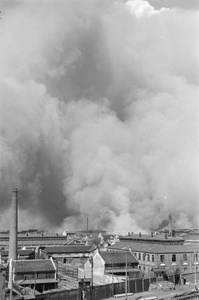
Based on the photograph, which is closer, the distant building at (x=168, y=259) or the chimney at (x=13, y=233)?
the chimney at (x=13, y=233)

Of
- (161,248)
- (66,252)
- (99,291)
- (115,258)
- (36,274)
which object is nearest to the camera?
(99,291)

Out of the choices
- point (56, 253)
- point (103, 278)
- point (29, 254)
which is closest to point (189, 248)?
point (103, 278)

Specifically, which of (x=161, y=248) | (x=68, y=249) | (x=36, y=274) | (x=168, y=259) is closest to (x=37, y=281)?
(x=36, y=274)

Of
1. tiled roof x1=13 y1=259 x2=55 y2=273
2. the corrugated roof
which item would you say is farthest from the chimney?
the corrugated roof

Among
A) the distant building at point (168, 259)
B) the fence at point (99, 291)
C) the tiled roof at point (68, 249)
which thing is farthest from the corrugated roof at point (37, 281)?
the tiled roof at point (68, 249)

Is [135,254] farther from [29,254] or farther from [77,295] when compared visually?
[77,295]

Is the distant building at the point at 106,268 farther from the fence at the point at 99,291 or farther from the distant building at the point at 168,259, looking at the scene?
the fence at the point at 99,291

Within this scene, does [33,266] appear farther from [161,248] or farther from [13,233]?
[161,248]

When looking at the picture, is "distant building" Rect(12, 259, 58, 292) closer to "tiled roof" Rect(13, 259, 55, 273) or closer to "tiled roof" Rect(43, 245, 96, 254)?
"tiled roof" Rect(13, 259, 55, 273)
